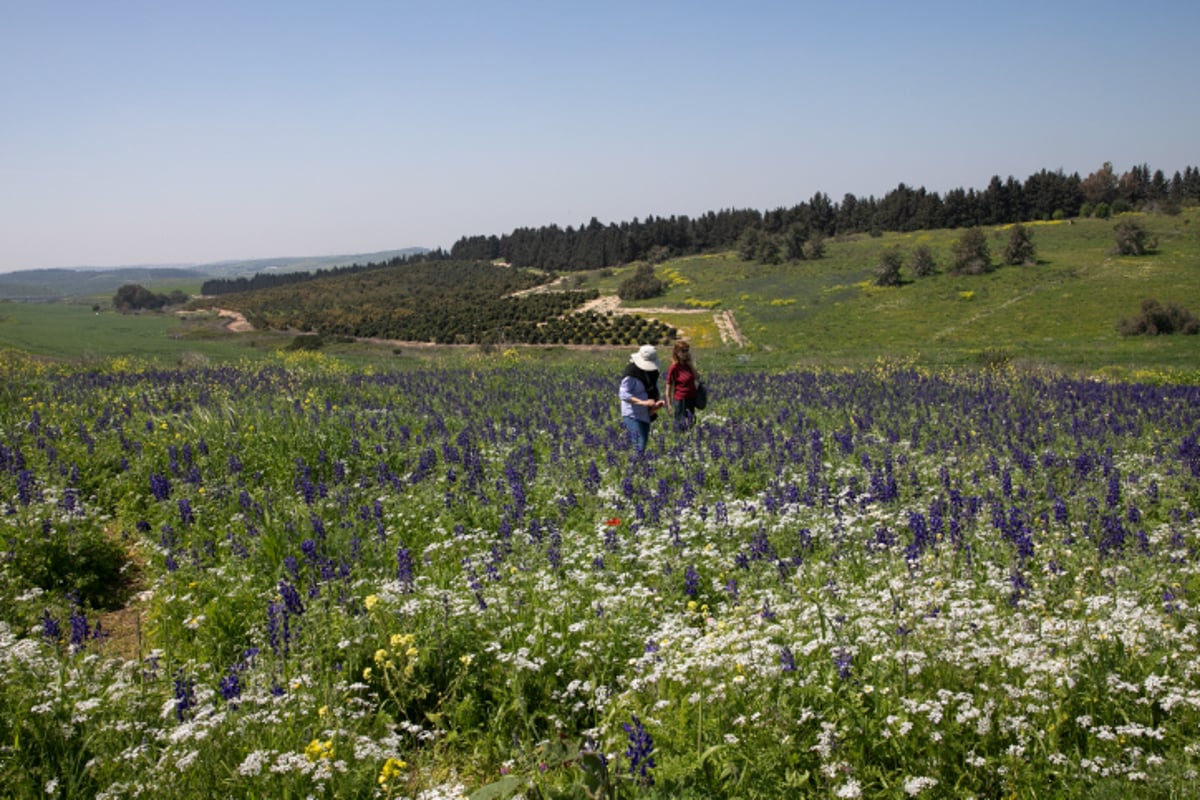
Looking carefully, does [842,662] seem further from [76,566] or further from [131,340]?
[131,340]

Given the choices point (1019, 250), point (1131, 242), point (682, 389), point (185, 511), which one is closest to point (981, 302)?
point (1019, 250)

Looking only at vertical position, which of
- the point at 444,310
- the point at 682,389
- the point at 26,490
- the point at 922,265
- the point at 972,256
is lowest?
the point at 26,490

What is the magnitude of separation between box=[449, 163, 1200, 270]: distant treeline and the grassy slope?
15211 millimetres

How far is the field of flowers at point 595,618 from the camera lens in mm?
3742

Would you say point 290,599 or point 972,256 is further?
point 972,256

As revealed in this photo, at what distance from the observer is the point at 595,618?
533cm

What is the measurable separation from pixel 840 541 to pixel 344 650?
478 cm

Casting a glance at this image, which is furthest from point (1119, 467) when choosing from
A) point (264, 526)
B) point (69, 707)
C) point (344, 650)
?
point (69, 707)

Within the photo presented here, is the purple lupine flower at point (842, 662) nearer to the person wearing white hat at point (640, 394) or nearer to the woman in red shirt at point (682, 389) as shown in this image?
the person wearing white hat at point (640, 394)

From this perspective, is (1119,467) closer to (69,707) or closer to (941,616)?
(941,616)

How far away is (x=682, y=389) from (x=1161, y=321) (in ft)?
163

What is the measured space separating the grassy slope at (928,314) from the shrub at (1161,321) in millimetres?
1504

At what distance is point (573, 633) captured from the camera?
527 centimetres

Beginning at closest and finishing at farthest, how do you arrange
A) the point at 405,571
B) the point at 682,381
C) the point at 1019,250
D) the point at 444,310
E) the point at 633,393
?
the point at 405,571
the point at 633,393
the point at 682,381
the point at 1019,250
the point at 444,310
